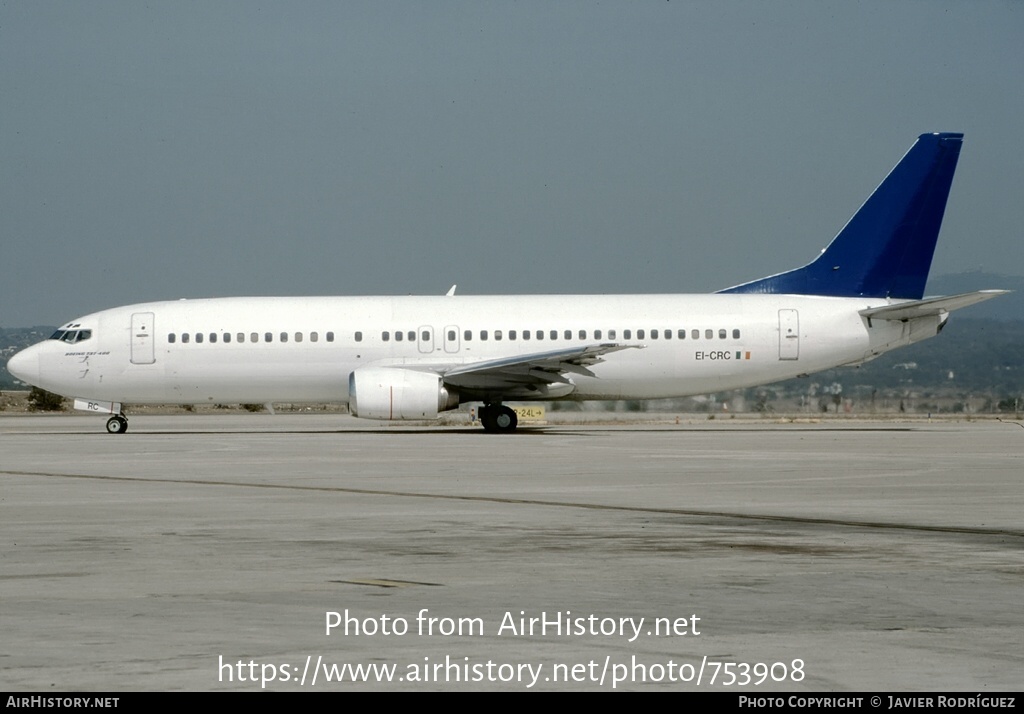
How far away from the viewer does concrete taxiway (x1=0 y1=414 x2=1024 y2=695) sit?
274 inches

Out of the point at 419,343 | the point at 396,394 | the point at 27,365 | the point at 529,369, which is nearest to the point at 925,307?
the point at 529,369

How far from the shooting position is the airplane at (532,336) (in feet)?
122

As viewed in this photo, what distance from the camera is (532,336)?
3759 cm

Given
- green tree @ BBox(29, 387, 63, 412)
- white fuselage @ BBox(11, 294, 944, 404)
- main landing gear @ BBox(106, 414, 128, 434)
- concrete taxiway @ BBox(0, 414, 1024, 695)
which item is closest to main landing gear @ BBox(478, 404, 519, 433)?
white fuselage @ BBox(11, 294, 944, 404)

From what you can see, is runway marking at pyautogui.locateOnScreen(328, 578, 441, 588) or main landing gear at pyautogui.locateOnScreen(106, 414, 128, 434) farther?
main landing gear at pyautogui.locateOnScreen(106, 414, 128, 434)

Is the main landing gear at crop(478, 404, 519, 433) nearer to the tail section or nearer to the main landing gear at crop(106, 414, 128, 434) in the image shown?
the tail section

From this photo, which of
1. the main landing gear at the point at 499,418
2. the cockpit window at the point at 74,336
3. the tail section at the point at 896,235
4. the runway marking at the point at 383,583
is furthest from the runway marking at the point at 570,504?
the tail section at the point at 896,235

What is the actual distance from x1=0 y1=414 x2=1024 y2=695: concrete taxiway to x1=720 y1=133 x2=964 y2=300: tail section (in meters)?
16.6

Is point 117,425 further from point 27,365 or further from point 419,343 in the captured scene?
point 419,343

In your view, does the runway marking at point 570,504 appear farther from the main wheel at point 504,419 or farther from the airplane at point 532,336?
the main wheel at point 504,419

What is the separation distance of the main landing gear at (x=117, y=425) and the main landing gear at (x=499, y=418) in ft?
31.6

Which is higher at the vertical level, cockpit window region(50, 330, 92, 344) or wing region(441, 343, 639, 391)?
cockpit window region(50, 330, 92, 344)
